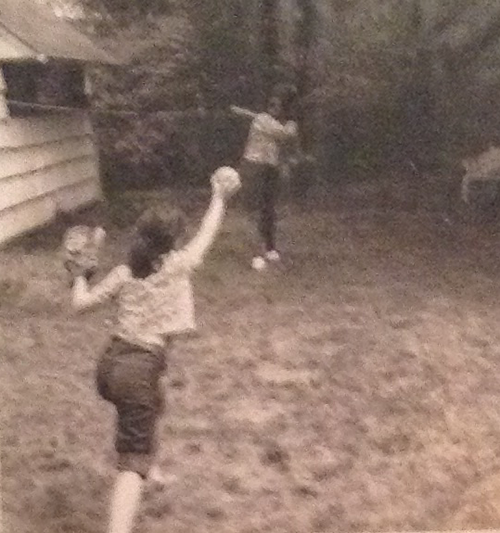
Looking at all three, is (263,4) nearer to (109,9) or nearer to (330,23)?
(330,23)

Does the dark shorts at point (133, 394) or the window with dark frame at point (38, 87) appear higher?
the window with dark frame at point (38, 87)

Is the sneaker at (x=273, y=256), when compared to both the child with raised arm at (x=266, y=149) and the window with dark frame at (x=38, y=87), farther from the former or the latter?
the window with dark frame at (x=38, y=87)

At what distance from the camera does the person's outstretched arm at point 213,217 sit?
91 cm

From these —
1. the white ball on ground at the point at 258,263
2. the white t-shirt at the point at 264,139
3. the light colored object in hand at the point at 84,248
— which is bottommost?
the white ball on ground at the point at 258,263

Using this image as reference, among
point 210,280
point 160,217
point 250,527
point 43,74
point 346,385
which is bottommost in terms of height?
point 250,527

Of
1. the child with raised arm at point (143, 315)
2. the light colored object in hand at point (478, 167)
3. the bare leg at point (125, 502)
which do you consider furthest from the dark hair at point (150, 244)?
the light colored object in hand at point (478, 167)

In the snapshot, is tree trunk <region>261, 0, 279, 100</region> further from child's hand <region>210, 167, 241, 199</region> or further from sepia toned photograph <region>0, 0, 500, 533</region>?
child's hand <region>210, 167, 241, 199</region>

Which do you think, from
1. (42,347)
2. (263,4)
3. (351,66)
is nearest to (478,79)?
(351,66)

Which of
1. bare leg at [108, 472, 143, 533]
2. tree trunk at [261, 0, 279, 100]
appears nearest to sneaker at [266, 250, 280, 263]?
tree trunk at [261, 0, 279, 100]

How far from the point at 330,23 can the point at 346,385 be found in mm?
481

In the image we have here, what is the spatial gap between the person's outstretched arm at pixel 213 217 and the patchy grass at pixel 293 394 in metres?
0.05

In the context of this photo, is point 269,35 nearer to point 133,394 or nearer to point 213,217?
point 213,217

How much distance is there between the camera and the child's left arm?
882 mm

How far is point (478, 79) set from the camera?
105cm
